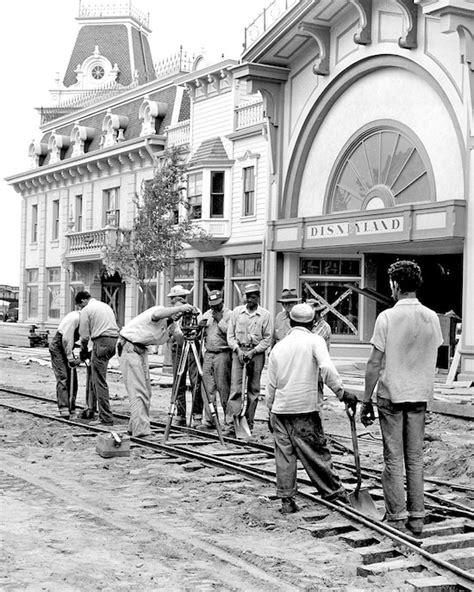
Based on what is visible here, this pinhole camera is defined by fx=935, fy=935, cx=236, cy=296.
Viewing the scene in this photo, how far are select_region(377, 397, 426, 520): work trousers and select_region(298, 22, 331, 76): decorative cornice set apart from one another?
1899cm

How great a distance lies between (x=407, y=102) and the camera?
2294cm

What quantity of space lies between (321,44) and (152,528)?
19.8 meters

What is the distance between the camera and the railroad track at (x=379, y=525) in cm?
640

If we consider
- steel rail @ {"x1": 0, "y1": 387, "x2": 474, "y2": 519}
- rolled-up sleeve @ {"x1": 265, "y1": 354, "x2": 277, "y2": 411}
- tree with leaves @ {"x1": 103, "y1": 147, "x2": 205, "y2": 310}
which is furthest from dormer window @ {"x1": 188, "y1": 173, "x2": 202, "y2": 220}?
rolled-up sleeve @ {"x1": 265, "y1": 354, "x2": 277, "y2": 411}

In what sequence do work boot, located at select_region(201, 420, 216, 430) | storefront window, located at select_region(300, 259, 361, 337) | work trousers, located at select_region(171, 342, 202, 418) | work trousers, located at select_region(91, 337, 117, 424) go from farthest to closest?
storefront window, located at select_region(300, 259, 361, 337), work trousers, located at select_region(91, 337, 117, 424), work boot, located at select_region(201, 420, 216, 430), work trousers, located at select_region(171, 342, 202, 418)

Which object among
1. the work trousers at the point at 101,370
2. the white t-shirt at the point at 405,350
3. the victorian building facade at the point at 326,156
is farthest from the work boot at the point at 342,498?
the victorian building facade at the point at 326,156

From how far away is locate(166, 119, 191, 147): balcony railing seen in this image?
33906mm

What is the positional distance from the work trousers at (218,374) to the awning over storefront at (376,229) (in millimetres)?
9595

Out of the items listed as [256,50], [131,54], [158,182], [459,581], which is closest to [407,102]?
[256,50]

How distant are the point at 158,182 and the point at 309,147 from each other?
486 centimetres

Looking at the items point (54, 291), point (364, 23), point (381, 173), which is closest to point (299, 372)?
point (381, 173)

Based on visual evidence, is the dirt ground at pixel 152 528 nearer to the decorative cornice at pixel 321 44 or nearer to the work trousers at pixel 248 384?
the work trousers at pixel 248 384

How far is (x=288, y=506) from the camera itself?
8.02 metres

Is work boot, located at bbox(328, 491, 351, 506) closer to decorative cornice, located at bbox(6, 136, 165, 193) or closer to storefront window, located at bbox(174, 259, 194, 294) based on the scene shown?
storefront window, located at bbox(174, 259, 194, 294)
